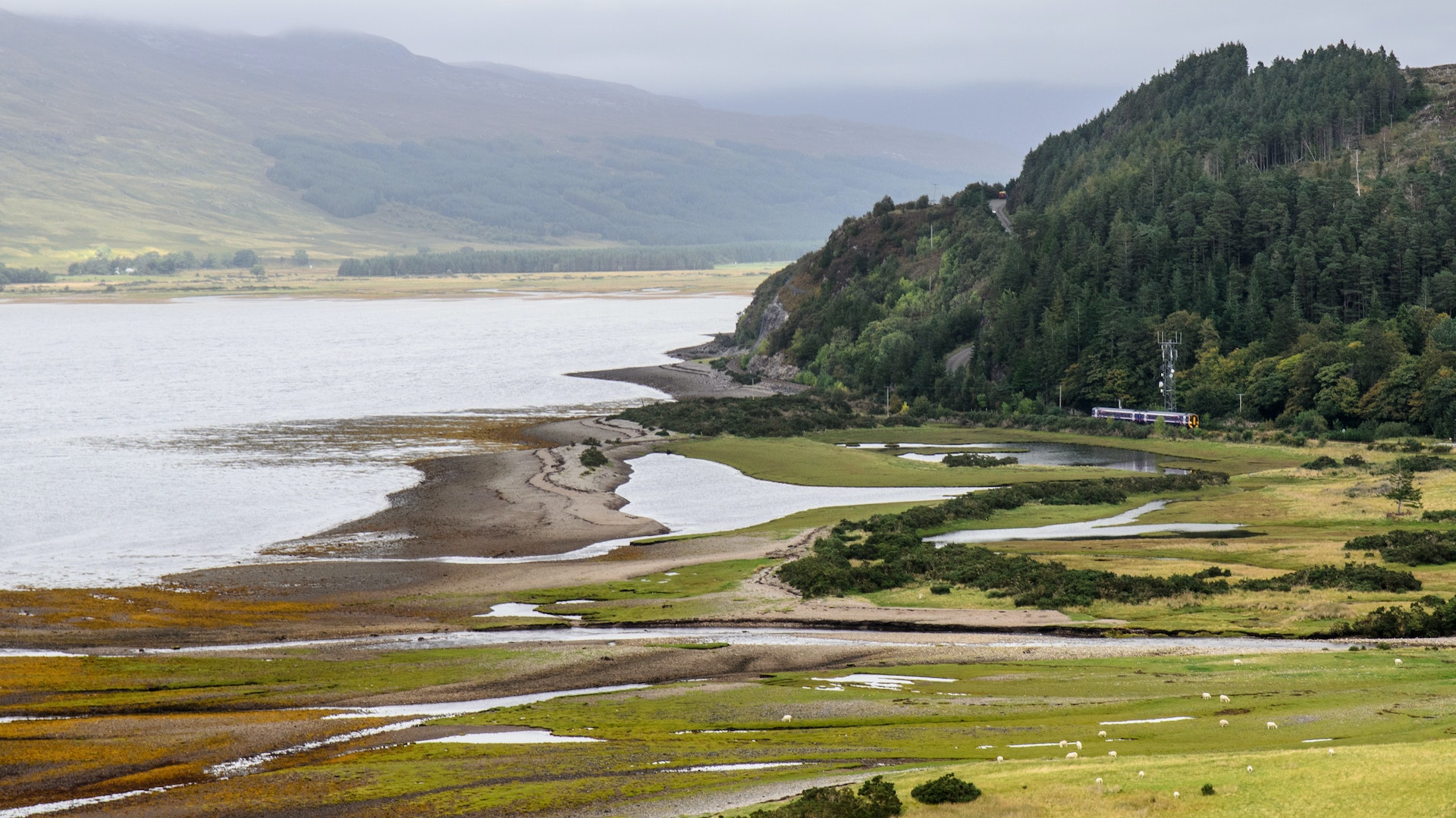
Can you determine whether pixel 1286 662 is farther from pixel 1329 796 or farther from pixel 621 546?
pixel 621 546

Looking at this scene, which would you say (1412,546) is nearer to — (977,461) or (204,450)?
(977,461)

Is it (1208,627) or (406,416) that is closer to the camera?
(1208,627)

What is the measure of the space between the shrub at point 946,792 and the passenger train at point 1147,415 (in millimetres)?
102921

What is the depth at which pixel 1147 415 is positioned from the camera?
130875mm

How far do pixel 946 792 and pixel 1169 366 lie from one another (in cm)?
11581

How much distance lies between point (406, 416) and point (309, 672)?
96.6 meters

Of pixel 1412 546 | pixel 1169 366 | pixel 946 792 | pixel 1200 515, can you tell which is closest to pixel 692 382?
pixel 1169 366

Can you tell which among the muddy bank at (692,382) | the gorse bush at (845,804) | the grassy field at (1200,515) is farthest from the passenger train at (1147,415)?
the gorse bush at (845,804)

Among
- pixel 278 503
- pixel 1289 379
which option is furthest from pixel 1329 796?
pixel 1289 379

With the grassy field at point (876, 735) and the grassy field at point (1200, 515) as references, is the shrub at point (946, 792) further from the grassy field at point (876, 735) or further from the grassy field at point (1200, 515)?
the grassy field at point (1200, 515)

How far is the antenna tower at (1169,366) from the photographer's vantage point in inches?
5303

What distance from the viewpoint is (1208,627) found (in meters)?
53.4

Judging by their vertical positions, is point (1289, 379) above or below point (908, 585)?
above

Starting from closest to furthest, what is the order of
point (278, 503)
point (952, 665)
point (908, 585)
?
point (952, 665) < point (908, 585) < point (278, 503)
